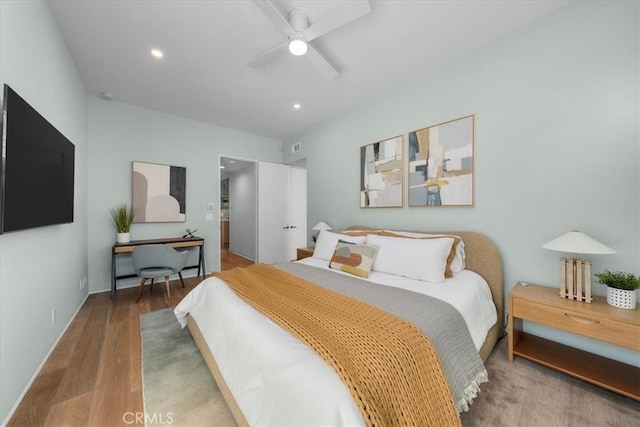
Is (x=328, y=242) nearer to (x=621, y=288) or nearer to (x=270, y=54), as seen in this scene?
(x=270, y=54)

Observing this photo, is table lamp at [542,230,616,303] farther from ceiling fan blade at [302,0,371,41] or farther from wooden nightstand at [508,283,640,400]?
ceiling fan blade at [302,0,371,41]

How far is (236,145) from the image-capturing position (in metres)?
4.48

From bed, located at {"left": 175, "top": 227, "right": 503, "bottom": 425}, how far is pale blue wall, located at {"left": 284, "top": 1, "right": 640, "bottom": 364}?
27 cm

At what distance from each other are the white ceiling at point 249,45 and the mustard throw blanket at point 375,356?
2.14 m

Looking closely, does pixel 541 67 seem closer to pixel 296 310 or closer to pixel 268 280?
pixel 296 310

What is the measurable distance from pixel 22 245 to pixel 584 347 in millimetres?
3937

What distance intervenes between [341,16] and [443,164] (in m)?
1.66

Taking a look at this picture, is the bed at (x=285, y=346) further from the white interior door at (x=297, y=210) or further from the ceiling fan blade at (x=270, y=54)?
the white interior door at (x=297, y=210)

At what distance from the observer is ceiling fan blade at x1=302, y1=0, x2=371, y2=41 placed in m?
1.54

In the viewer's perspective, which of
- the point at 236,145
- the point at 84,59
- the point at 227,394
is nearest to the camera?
the point at 227,394

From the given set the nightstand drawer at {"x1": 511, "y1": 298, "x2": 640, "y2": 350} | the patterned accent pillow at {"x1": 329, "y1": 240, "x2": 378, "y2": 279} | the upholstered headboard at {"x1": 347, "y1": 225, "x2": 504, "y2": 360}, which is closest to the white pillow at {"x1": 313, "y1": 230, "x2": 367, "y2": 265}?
the patterned accent pillow at {"x1": 329, "y1": 240, "x2": 378, "y2": 279}

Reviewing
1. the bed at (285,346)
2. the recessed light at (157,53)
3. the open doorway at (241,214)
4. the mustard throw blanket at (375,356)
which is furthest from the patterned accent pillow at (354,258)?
the open doorway at (241,214)

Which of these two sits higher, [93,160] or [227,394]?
[93,160]

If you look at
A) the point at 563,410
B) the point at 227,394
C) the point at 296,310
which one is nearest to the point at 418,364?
the point at 296,310
